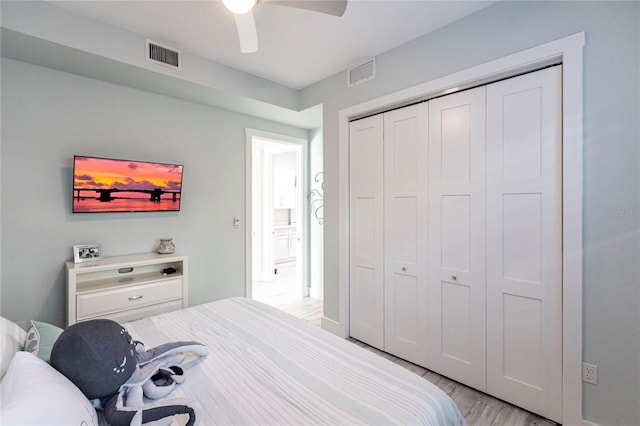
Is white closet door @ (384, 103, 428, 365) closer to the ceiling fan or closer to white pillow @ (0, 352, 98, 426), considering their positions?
the ceiling fan

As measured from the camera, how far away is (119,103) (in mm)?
2760

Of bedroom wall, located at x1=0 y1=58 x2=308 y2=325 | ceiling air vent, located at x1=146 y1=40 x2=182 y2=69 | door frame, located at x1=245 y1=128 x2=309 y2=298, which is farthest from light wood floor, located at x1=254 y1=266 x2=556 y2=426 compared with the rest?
ceiling air vent, located at x1=146 y1=40 x2=182 y2=69

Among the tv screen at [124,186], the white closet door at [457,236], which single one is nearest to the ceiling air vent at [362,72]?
the white closet door at [457,236]

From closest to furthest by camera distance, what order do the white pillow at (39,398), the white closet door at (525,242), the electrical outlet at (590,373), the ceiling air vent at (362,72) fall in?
the white pillow at (39,398), the electrical outlet at (590,373), the white closet door at (525,242), the ceiling air vent at (362,72)

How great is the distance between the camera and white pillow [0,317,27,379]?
1.02 metres

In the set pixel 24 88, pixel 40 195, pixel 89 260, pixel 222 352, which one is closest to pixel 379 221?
pixel 222 352

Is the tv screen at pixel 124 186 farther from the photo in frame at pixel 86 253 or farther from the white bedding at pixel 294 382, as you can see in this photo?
the white bedding at pixel 294 382

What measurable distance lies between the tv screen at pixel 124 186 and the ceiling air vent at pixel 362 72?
6.45 feet

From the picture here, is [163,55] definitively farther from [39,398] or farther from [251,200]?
[39,398]

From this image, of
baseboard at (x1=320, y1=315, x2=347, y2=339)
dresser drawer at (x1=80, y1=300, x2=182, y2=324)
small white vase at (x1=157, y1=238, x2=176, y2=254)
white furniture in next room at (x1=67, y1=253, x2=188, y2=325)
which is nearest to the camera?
white furniture in next room at (x1=67, y1=253, x2=188, y2=325)

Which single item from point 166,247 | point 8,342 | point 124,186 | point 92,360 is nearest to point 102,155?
point 124,186

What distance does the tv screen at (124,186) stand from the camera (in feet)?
8.18

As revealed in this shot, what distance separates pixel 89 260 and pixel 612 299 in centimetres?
372

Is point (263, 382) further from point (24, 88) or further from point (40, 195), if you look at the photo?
point (24, 88)
